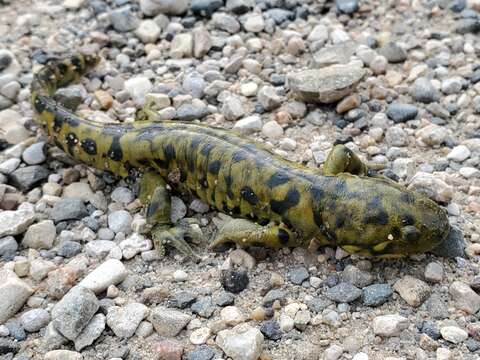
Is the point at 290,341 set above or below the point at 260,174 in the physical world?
below

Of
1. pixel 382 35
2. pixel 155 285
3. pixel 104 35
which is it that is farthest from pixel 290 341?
pixel 104 35

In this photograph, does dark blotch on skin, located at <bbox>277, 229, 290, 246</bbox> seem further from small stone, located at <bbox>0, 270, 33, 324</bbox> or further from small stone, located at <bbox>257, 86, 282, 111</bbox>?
small stone, located at <bbox>0, 270, 33, 324</bbox>

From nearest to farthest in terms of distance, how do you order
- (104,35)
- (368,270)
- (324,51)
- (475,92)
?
(368,270)
(475,92)
(324,51)
(104,35)

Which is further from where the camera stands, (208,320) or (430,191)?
(430,191)

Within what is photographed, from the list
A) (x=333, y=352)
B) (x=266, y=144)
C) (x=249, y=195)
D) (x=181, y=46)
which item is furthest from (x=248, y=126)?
(x=333, y=352)

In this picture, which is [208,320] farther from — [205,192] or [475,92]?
[475,92]

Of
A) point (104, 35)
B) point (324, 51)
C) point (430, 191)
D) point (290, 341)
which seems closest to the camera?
point (290, 341)

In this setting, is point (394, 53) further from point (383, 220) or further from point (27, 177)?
point (27, 177)

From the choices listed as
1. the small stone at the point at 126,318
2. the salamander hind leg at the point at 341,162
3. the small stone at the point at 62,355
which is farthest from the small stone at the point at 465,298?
the small stone at the point at 62,355
